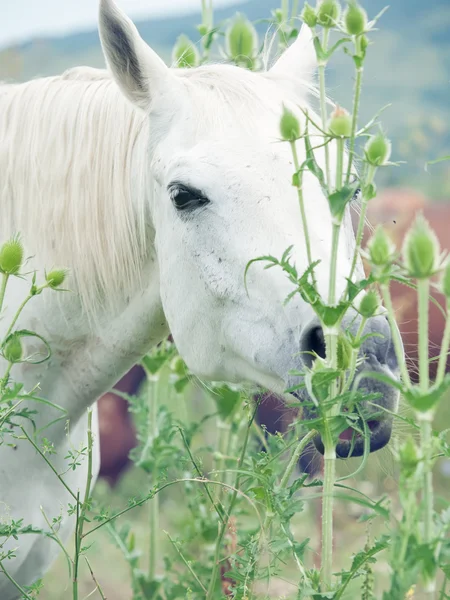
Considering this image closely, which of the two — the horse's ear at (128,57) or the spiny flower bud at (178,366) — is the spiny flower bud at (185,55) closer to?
the horse's ear at (128,57)

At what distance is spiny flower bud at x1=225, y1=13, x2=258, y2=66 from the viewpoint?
216 cm

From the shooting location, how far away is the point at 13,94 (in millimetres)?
2146

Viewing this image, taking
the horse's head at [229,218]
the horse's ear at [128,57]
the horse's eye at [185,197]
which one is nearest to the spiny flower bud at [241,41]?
the horse's head at [229,218]

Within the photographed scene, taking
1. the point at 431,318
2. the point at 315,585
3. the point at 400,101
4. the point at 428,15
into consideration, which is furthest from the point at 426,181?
the point at 315,585

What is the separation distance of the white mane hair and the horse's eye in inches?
7.1

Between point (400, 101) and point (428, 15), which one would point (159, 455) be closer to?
point (400, 101)

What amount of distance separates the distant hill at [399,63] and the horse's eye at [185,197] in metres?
9.33

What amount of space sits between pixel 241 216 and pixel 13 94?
93cm

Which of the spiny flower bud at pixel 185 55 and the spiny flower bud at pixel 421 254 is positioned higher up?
the spiny flower bud at pixel 421 254

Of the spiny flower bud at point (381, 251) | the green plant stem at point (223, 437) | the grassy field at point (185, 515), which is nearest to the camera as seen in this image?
the spiny flower bud at point (381, 251)

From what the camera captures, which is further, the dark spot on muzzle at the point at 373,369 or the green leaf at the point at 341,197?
the dark spot on muzzle at the point at 373,369

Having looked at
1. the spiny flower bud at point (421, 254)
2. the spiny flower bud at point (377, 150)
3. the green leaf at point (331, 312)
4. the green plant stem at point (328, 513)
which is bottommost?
the green plant stem at point (328, 513)

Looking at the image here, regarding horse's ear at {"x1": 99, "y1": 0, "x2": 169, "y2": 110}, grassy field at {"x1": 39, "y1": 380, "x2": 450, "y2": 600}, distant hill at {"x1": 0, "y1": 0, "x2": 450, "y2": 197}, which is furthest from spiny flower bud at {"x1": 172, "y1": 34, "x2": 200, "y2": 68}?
distant hill at {"x1": 0, "y1": 0, "x2": 450, "y2": 197}

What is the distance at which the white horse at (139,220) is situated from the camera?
164cm
